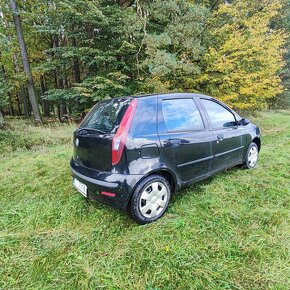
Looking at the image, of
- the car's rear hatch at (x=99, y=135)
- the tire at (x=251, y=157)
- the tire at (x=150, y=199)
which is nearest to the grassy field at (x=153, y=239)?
the tire at (x=150, y=199)

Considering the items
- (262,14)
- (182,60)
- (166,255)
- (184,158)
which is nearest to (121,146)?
(184,158)

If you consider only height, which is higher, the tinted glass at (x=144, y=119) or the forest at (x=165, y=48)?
the forest at (x=165, y=48)

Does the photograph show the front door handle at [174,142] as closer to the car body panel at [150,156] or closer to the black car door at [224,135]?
the car body panel at [150,156]

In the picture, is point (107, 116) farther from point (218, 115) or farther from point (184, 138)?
point (218, 115)

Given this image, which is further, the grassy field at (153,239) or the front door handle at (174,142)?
the front door handle at (174,142)

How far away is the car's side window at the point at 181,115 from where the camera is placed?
2754 mm

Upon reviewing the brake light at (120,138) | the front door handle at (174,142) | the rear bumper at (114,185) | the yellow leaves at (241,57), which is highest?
the yellow leaves at (241,57)

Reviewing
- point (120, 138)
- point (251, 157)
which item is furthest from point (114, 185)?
point (251, 157)

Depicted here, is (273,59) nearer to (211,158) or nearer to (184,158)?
(211,158)

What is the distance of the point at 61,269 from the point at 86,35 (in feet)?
28.0

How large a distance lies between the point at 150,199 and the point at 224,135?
66.8 inches

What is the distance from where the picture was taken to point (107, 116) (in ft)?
8.76

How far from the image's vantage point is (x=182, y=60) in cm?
829

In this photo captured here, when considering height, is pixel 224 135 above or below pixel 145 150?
below
